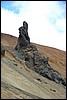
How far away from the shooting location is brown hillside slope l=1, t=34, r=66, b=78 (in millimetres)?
113688

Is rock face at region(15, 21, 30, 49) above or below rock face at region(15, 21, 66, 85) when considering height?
above

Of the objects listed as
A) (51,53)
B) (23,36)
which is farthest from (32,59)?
(51,53)

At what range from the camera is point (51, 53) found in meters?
133

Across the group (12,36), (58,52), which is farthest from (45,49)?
(12,36)

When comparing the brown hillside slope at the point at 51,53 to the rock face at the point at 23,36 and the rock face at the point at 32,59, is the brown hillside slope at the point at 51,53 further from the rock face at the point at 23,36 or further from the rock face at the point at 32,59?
the rock face at the point at 32,59

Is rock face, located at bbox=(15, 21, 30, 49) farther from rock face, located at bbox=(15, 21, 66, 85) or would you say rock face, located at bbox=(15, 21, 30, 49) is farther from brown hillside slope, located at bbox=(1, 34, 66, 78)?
brown hillside slope, located at bbox=(1, 34, 66, 78)

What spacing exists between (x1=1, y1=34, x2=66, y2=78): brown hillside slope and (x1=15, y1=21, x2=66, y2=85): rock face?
5189 cm

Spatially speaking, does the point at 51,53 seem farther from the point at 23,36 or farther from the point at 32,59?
the point at 32,59

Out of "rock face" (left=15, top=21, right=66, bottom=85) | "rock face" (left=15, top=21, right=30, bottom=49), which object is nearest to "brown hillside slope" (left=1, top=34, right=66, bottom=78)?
"rock face" (left=15, top=21, right=30, bottom=49)

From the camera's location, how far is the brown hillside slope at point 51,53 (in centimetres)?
11369

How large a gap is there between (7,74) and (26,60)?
61.4ft

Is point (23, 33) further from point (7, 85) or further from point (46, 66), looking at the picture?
point (7, 85)

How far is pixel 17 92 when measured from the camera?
90.1 ft

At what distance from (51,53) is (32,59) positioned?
265 feet
